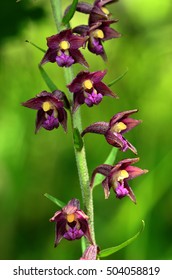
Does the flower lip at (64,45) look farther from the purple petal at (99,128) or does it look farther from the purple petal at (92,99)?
the purple petal at (99,128)

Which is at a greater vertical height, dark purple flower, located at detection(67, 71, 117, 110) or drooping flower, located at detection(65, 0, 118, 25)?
drooping flower, located at detection(65, 0, 118, 25)

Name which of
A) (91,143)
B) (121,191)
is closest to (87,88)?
(121,191)

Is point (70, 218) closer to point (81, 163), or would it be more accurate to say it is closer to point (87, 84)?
point (81, 163)

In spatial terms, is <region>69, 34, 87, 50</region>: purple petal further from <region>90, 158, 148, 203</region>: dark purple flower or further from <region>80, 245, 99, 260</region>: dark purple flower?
<region>80, 245, 99, 260</region>: dark purple flower

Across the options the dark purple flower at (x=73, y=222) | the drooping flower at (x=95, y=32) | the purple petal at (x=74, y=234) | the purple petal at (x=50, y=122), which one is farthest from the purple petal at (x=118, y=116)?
the purple petal at (x=74, y=234)

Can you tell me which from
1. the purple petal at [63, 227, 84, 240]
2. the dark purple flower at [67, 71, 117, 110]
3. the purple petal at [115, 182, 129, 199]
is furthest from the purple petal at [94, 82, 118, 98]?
the purple petal at [63, 227, 84, 240]

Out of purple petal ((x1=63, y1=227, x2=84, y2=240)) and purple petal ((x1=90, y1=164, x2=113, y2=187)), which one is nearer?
purple petal ((x1=63, y1=227, x2=84, y2=240))
